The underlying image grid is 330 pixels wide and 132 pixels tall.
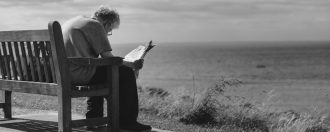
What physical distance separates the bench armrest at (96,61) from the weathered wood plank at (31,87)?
0.92ft

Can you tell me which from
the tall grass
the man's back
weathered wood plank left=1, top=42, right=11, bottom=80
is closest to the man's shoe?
the man's back

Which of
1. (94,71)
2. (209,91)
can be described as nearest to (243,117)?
(209,91)

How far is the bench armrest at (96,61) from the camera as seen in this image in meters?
5.04

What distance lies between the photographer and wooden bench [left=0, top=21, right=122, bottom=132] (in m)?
4.99

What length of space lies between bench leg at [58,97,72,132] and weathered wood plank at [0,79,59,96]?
0.54 feet

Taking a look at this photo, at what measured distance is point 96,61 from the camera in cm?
515

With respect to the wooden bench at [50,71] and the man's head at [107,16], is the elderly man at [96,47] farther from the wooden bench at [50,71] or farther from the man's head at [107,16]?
the wooden bench at [50,71]

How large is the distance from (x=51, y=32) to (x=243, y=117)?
4035mm

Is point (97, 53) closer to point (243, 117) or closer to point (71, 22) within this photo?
point (71, 22)

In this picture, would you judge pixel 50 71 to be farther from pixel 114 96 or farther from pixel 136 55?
pixel 136 55

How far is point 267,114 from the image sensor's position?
930 cm

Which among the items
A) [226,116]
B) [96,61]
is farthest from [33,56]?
[226,116]

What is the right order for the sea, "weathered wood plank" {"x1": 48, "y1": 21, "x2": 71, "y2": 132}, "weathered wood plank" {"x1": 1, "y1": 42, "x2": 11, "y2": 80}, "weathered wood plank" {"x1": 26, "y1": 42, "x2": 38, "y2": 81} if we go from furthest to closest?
the sea
"weathered wood plank" {"x1": 1, "y1": 42, "x2": 11, "y2": 80}
"weathered wood plank" {"x1": 26, "y1": 42, "x2": 38, "y2": 81}
"weathered wood plank" {"x1": 48, "y1": 21, "x2": 71, "y2": 132}

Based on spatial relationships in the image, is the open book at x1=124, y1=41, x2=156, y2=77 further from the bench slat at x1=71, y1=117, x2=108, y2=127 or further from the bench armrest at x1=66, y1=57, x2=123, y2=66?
the bench slat at x1=71, y1=117, x2=108, y2=127
